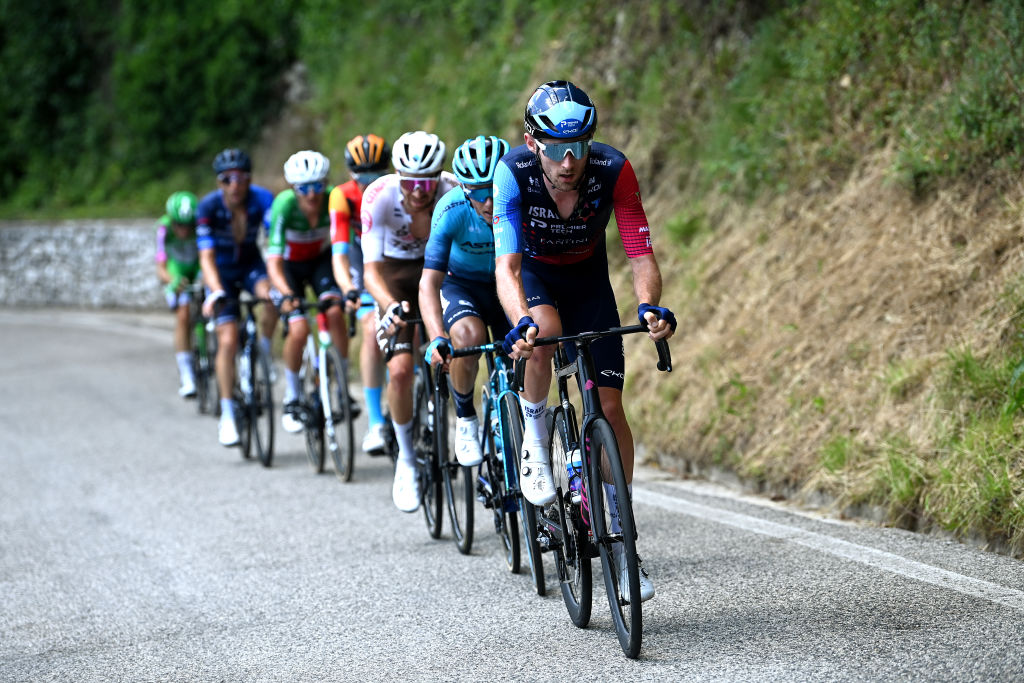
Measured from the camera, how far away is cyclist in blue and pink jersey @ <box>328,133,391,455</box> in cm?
786

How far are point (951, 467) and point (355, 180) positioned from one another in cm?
420

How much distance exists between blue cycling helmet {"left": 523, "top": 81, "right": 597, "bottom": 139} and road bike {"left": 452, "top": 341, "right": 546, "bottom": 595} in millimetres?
1056

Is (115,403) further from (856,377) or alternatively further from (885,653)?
(885,653)

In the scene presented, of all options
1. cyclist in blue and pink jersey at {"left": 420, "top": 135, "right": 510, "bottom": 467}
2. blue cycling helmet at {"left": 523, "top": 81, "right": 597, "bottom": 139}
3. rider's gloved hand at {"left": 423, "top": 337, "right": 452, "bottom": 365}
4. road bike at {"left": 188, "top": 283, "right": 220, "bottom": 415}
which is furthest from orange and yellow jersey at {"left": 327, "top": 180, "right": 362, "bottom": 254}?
road bike at {"left": 188, "top": 283, "right": 220, "bottom": 415}

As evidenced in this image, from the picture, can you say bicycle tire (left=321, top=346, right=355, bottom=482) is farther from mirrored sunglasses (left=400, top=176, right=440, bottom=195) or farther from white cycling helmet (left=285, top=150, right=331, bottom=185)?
mirrored sunglasses (left=400, top=176, right=440, bottom=195)

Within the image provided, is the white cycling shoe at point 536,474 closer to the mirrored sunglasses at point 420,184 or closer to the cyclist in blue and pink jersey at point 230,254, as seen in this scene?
the mirrored sunglasses at point 420,184

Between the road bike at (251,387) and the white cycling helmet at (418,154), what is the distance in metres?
3.35

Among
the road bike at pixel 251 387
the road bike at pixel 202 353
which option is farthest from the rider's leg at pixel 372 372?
→ the road bike at pixel 202 353

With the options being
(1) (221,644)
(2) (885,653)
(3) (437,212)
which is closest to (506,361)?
(3) (437,212)

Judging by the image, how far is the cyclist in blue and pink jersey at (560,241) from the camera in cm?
475

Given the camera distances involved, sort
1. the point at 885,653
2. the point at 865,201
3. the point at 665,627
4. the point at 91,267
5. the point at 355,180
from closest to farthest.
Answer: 1. the point at 885,653
2. the point at 665,627
3. the point at 355,180
4. the point at 865,201
5. the point at 91,267

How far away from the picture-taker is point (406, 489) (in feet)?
22.5

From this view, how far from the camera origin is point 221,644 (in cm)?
498

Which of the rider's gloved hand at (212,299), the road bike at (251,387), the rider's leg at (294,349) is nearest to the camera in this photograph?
the rider's leg at (294,349)
